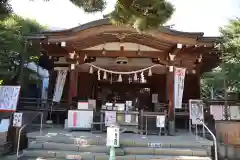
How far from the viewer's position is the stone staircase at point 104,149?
6797mm

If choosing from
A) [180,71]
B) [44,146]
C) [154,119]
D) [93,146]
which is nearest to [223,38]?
[180,71]

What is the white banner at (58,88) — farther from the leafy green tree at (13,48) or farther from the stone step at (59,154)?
the stone step at (59,154)

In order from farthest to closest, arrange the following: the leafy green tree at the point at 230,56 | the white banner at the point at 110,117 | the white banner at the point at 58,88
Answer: the white banner at the point at 58,88 → the white banner at the point at 110,117 → the leafy green tree at the point at 230,56

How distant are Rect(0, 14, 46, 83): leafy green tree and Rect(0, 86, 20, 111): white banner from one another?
991 millimetres

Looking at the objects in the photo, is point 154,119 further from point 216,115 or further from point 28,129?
point 28,129

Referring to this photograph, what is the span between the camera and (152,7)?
4270mm

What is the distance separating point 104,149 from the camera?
7059mm

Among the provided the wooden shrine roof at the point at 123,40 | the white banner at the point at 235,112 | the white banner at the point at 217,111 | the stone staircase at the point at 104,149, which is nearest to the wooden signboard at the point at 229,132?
the stone staircase at the point at 104,149

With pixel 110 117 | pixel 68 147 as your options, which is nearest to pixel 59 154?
pixel 68 147

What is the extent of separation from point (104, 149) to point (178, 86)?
14.8 feet

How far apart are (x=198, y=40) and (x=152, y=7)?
240 inches

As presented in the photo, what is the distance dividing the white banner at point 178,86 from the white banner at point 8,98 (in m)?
5.90

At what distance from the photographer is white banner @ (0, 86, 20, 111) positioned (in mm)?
8062

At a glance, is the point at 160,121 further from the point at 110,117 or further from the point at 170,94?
the point at 110,117
